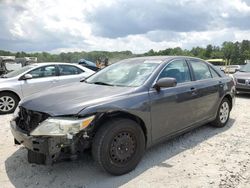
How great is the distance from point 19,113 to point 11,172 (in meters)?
0.81

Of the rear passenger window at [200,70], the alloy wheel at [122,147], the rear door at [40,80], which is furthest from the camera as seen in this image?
the rear door at [40,80]

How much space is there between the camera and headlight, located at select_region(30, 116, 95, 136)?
10.2 feet

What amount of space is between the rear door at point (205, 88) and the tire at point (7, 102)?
197 inches

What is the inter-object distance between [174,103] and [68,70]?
5089 mm

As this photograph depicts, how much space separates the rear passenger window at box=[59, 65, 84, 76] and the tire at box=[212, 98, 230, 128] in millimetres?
4716

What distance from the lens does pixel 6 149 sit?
15.1ft

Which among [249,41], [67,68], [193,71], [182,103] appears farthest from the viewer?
[249,41]

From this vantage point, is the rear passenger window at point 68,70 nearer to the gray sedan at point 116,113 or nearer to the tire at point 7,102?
the tire at point 7,102

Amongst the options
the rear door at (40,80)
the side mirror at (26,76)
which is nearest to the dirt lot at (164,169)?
the rear door at (40,80)

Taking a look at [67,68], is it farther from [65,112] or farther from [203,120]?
[65,112]

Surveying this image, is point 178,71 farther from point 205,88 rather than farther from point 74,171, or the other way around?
point 74,171

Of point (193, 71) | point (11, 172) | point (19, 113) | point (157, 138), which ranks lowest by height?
point (11, 172)

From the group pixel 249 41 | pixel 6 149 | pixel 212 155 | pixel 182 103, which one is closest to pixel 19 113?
pixel 6 149

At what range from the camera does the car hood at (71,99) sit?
3.28 metres
